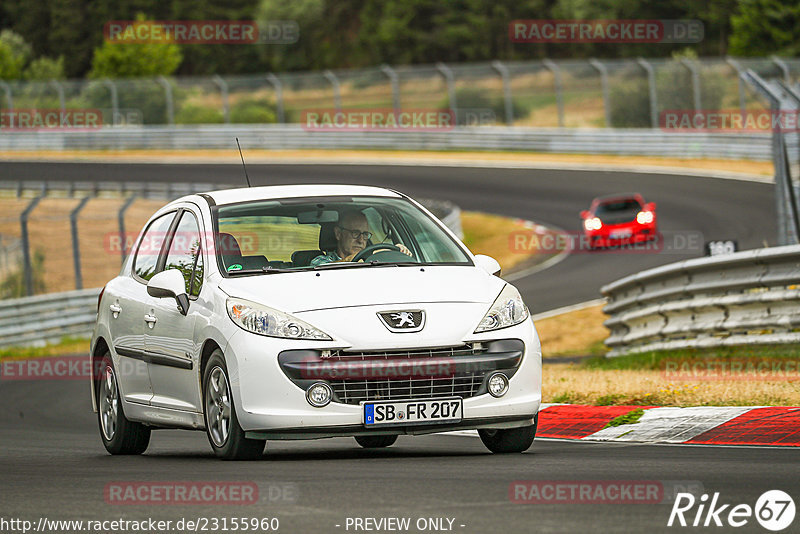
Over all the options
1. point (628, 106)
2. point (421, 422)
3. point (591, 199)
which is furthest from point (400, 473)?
point (628, 106)

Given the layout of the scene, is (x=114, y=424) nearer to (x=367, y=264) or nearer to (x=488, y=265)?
(x=367, y=264)

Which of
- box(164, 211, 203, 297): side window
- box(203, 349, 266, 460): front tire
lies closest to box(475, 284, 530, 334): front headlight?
box(203, 349, 266, 460): front tire

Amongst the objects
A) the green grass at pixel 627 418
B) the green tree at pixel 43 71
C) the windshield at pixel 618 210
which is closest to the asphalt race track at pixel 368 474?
the green grass at pixel 627 418

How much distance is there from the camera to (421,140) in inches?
1817

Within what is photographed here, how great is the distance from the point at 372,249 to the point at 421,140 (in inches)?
1495

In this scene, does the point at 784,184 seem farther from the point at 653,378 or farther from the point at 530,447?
the point at 530,447

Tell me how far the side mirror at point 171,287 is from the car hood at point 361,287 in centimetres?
41

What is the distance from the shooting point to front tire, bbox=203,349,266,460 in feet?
24.6

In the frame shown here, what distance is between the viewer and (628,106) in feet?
143

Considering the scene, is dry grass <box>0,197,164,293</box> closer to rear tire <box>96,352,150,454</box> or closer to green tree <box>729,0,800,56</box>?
rear tire <box>96,352,150,454</box>

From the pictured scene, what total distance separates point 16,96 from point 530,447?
4294cm

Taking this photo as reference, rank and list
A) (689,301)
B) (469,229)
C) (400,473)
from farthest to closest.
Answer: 1. (469,229)
2. (689,301)
3. (400,473)

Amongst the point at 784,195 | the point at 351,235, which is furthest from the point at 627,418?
the point at 784,195

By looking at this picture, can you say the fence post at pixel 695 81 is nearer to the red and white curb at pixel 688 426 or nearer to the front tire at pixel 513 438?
the red and white curb at pixel 688 426
